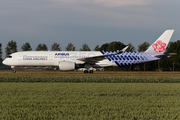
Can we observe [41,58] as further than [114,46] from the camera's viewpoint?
No

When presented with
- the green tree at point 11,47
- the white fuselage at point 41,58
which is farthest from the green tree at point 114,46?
the white fuselage at point 41,58

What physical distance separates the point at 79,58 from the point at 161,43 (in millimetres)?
11883

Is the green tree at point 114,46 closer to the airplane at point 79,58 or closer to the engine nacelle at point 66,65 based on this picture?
the airplane at point 79,58

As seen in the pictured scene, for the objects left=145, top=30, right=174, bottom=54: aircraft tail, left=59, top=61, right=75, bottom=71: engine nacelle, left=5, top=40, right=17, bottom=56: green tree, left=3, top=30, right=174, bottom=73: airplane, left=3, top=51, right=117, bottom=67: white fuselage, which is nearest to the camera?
left=59, top=61, right=75, bottom=71: engine nacelle

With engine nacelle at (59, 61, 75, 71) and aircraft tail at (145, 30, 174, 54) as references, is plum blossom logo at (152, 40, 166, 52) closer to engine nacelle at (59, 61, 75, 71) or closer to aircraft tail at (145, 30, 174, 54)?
aircraft tail at (145, 30, 174, 54)

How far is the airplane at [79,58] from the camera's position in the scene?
3012 cm

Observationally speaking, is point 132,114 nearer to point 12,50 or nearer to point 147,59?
point 147,59

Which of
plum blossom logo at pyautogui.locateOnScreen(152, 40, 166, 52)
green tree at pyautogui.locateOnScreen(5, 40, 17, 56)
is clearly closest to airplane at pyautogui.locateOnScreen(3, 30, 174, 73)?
plum blossom logo at pyautogui.locateOnScreen(152, 40, 166, 52)

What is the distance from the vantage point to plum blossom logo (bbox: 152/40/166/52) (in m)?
32.8

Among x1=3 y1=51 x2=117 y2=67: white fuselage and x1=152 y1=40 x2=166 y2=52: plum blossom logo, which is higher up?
x1=152 y1=40 x2=166 y2=52: plum blossom logo

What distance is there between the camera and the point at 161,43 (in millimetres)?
32750

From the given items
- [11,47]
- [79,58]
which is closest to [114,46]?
[11,47]

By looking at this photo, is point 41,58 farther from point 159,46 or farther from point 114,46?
point 114,46

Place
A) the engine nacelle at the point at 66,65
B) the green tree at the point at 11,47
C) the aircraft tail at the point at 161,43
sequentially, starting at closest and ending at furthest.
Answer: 1. the engine nacelle at the point at 66,65
2. the aircraft tail at the point at 161,43
3. the green tree at the point at 11,47
